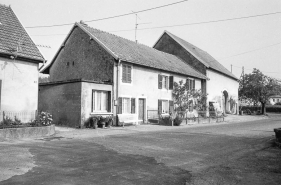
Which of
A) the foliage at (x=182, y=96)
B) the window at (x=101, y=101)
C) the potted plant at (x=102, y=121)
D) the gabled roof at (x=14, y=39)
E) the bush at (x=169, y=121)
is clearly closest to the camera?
the gabled roof at (x=14, y=39)

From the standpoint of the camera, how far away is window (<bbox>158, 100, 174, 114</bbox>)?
952 inches

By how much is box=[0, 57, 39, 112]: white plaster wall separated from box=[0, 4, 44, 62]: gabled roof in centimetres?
51

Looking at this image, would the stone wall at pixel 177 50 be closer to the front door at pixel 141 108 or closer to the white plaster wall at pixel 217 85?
the white plaster wall at pixel 217 85

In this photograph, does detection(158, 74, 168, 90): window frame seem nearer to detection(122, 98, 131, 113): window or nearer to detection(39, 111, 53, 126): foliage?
detection(122, 98, 131, 113): window

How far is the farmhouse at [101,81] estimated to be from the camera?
1777 cm

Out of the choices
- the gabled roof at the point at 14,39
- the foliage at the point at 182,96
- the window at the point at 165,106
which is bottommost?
the window at the point at 165,106

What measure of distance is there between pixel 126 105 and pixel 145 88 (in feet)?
8.87

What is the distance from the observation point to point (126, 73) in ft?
67.9

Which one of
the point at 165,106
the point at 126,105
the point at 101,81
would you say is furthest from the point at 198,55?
the point at 101,81

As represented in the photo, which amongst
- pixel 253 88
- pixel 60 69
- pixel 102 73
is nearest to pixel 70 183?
pixel 102 73

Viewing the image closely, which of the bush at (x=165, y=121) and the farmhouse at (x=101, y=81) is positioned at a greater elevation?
the farmhouse at (x=101, y=81)

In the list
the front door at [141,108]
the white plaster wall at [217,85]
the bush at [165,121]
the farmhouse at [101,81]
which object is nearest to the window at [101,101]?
the farmhouse at [101,81]

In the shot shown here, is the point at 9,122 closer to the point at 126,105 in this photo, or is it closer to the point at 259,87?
the point at 126,105

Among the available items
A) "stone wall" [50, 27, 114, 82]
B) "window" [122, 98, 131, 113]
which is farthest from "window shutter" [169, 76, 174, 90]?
"stone wall" [50, 27, 114, 82]
